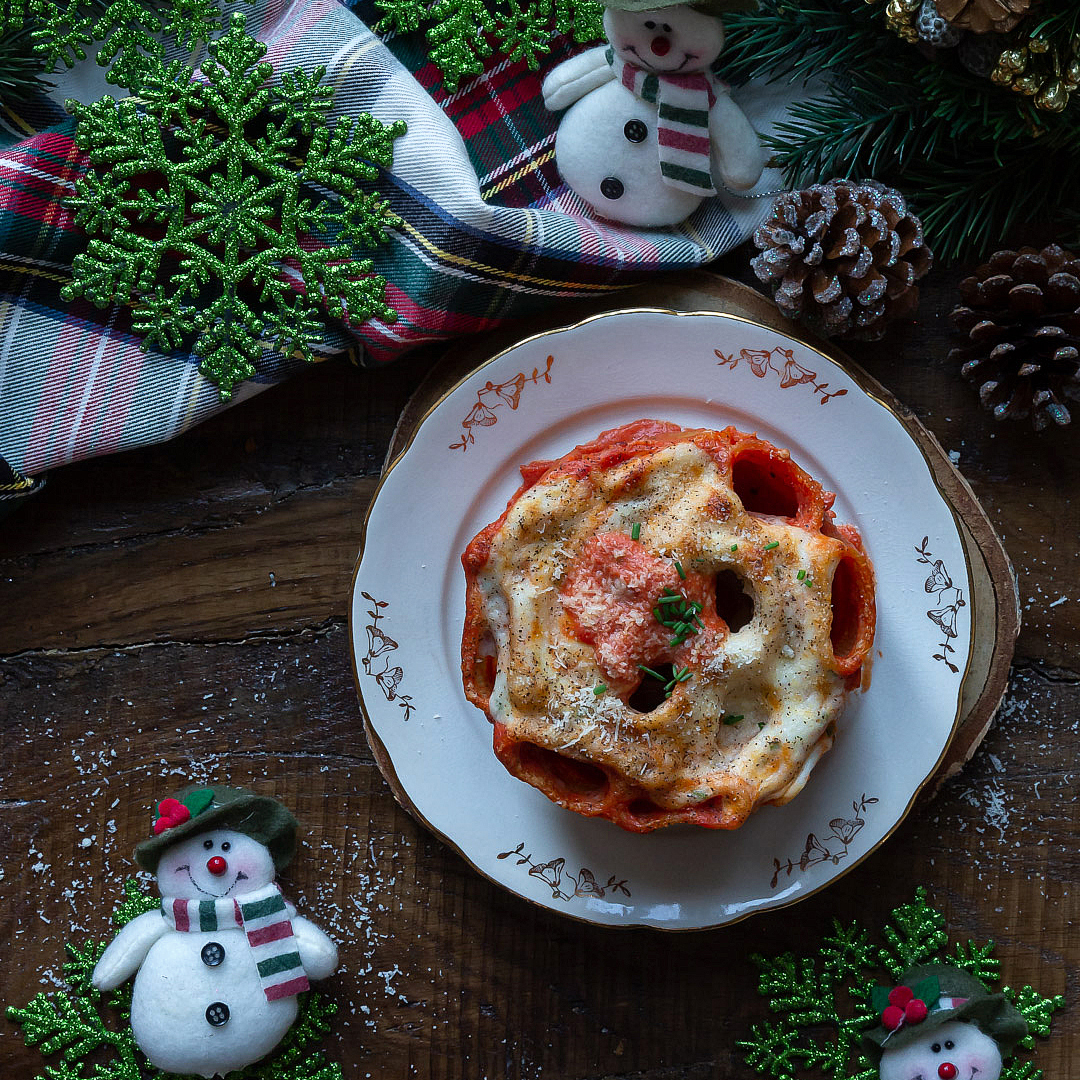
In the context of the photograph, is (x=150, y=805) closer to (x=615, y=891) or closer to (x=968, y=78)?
(x=615, y=891)

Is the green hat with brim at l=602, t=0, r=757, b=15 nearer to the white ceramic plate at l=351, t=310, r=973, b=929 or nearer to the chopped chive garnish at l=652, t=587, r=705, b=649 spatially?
the white ceramic plate at l=351, t=310, r=973, b=929

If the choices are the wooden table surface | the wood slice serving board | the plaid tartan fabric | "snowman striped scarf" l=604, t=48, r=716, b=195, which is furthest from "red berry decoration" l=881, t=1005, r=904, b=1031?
"snowman striped scarf" l=604, t=48, r=716, b=195

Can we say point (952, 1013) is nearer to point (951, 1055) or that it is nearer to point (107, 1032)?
point (951, 1055)

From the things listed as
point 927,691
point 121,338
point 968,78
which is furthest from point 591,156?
point 927,691

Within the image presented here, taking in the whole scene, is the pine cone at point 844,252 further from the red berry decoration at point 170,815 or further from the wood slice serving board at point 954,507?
the red berry decoration at point 170,815

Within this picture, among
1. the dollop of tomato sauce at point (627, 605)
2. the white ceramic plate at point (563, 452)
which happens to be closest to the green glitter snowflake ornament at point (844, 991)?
the white ceramic plate at point (563, 452)

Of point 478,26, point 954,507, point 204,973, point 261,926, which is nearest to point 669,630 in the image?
point 954,507
